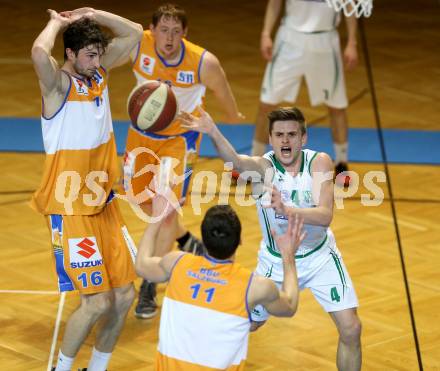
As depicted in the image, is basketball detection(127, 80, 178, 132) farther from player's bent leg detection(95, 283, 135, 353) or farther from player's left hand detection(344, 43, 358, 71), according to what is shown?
player's left hand detection(344, 43, 358, 71)

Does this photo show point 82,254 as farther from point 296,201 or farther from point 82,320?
point 296,201

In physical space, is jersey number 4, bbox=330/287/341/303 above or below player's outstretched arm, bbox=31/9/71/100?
below

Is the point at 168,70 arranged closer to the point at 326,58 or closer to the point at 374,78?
the point at 326,58

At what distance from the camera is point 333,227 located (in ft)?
29.5

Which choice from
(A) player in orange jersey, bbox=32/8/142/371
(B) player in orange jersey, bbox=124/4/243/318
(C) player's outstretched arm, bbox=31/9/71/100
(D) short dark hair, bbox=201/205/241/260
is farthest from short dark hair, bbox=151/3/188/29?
(D) short dark hair, bbox=201/205/241/260

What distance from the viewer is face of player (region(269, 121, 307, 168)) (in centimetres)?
598

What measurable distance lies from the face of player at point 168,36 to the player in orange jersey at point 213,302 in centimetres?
298

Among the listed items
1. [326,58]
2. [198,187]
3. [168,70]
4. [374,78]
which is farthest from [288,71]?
[374,78]

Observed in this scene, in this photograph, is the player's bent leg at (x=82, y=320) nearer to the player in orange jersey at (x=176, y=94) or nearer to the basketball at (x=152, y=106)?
the basketball at (x=152, y=106)

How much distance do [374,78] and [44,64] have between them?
8.30 metres

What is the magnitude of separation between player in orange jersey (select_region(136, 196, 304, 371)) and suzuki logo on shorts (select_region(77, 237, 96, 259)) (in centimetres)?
127

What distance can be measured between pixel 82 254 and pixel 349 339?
1.57 metres

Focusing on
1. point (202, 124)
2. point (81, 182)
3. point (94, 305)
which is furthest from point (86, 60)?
point (94, 305)

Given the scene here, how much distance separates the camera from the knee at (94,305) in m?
6.12
